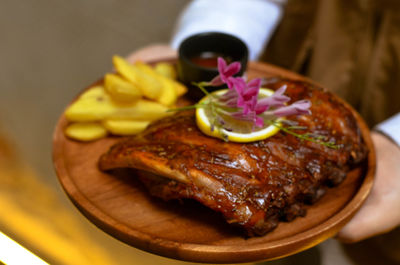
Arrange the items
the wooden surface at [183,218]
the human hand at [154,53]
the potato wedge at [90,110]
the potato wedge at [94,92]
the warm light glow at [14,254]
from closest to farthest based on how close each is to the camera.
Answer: the warm light glow at [14,254] → the wooden surface at [183,218] → the potato wedge at [90,110] → the potato wedge at [94,92] → the human hand at [154,53]

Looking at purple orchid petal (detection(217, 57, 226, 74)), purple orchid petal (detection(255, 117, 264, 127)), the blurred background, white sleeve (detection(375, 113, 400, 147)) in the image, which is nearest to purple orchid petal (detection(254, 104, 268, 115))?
purple orchid petal (detection(255, 117, 264, 127))

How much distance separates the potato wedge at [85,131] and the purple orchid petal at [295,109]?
1.99 feet

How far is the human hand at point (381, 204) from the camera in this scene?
50.3 inches

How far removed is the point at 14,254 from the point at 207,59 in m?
1.06

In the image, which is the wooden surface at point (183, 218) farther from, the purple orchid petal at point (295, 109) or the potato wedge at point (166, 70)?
the potato wedge at point (166, 70)

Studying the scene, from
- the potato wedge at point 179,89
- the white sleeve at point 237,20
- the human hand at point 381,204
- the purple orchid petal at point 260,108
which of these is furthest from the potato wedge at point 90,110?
the human hand at point 381,204

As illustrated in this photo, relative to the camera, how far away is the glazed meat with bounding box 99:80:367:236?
1.04 metres

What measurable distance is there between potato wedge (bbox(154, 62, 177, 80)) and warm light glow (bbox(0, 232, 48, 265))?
1.00 metres

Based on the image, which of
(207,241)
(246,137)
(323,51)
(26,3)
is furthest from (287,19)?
(26,3)

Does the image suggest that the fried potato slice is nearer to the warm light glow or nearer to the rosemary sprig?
the rosemary sprig

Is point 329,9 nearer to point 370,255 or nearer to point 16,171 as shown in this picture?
point 370,255

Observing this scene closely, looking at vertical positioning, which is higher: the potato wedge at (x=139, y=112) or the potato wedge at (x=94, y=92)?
the potato wedge at (x=94, y=92)

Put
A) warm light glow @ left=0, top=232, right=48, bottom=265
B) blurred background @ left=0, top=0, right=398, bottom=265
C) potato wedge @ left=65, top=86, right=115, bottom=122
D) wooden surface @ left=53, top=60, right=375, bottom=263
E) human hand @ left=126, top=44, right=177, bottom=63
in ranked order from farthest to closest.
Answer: blurred background @ left=0, top=0, right=398, bottom=265 < human hand @ left=126, top=44, right=177, bottom=63 < potato wedge @ left=65, top=86, right=115, bottom=122 < wooden surface @ left=53, top=60, right=375, bottom=263 < warm light glow @ left=0, top=232, right=48, bottom=265

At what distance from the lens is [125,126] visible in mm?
1377
